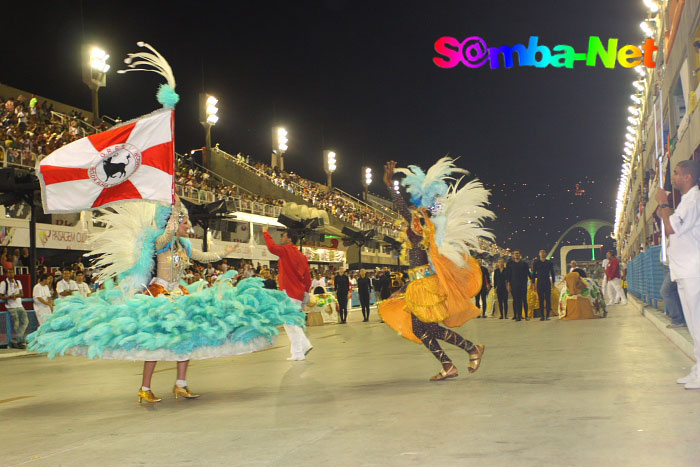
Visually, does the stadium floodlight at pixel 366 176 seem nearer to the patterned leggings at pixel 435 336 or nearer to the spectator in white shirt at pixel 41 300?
the spectator in white shirt at pixel 41 300

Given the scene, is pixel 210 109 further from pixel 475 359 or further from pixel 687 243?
pixel 687 243

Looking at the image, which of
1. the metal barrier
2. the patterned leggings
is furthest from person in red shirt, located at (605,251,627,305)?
the patterned leggings

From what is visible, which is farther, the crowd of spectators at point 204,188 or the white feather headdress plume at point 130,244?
the crowd of spectators at point 204,188

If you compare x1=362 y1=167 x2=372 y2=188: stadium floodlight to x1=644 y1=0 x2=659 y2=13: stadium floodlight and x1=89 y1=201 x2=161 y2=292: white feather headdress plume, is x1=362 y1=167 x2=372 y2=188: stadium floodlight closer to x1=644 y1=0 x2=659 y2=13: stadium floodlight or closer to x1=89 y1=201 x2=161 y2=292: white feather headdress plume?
x1=644 y1=0 x2=659 y2=13: stadium floodlight

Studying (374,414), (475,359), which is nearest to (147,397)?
(374,414)

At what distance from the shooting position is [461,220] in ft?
28.9

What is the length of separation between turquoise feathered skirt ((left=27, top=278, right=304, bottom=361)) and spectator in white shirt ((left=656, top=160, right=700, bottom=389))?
3.91m

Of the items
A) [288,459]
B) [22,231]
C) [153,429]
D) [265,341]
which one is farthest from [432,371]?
[22,231]

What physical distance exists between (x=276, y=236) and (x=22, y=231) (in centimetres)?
2454

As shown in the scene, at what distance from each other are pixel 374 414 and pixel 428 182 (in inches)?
134

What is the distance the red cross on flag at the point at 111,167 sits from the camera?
8.35 metres

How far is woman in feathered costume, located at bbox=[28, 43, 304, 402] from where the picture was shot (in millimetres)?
→ 7316

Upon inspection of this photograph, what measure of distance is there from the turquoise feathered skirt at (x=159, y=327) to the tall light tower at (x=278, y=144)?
6068 cm

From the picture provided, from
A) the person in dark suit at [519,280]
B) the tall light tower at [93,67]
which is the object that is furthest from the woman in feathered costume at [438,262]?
the tall light tower at [93,67]
